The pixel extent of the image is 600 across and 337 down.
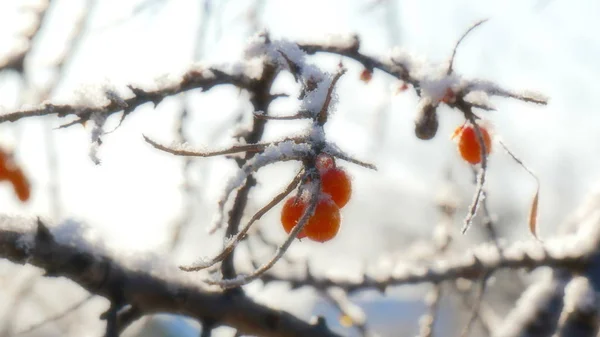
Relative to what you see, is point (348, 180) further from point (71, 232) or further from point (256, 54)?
point (71, 232)

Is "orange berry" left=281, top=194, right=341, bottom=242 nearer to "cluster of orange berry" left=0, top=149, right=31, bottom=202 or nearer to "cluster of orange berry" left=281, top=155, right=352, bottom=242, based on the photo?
"cluster of orange berry" left=281, top=155, right=352, bottom=242

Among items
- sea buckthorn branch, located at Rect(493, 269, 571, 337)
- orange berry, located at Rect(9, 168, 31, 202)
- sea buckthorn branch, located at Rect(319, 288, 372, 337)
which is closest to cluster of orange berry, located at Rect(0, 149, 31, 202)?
orange berry, located at Rect(9, 168, 31, 202)

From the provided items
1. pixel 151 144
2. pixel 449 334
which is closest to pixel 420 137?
pixel 151 144

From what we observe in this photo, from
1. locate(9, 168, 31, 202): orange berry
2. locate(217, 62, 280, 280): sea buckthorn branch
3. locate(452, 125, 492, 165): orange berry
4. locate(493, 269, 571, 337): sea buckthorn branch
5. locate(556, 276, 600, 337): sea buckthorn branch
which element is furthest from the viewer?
locate(9, 168, 31, 202): orange berry

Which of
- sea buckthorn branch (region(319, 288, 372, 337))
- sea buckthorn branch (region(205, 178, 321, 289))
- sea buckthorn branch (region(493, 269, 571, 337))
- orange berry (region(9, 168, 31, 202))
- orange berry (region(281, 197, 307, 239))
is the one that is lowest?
sea buckthorn branch (region(319, 288, 372, 337))

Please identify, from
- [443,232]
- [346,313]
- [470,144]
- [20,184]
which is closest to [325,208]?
[470,144]

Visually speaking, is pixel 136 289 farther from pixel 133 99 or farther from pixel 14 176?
pixel 14 176

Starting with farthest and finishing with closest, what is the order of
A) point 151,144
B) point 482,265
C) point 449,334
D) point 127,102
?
point 449,334 → point 482,265 → point 127,102 → point 151,144
